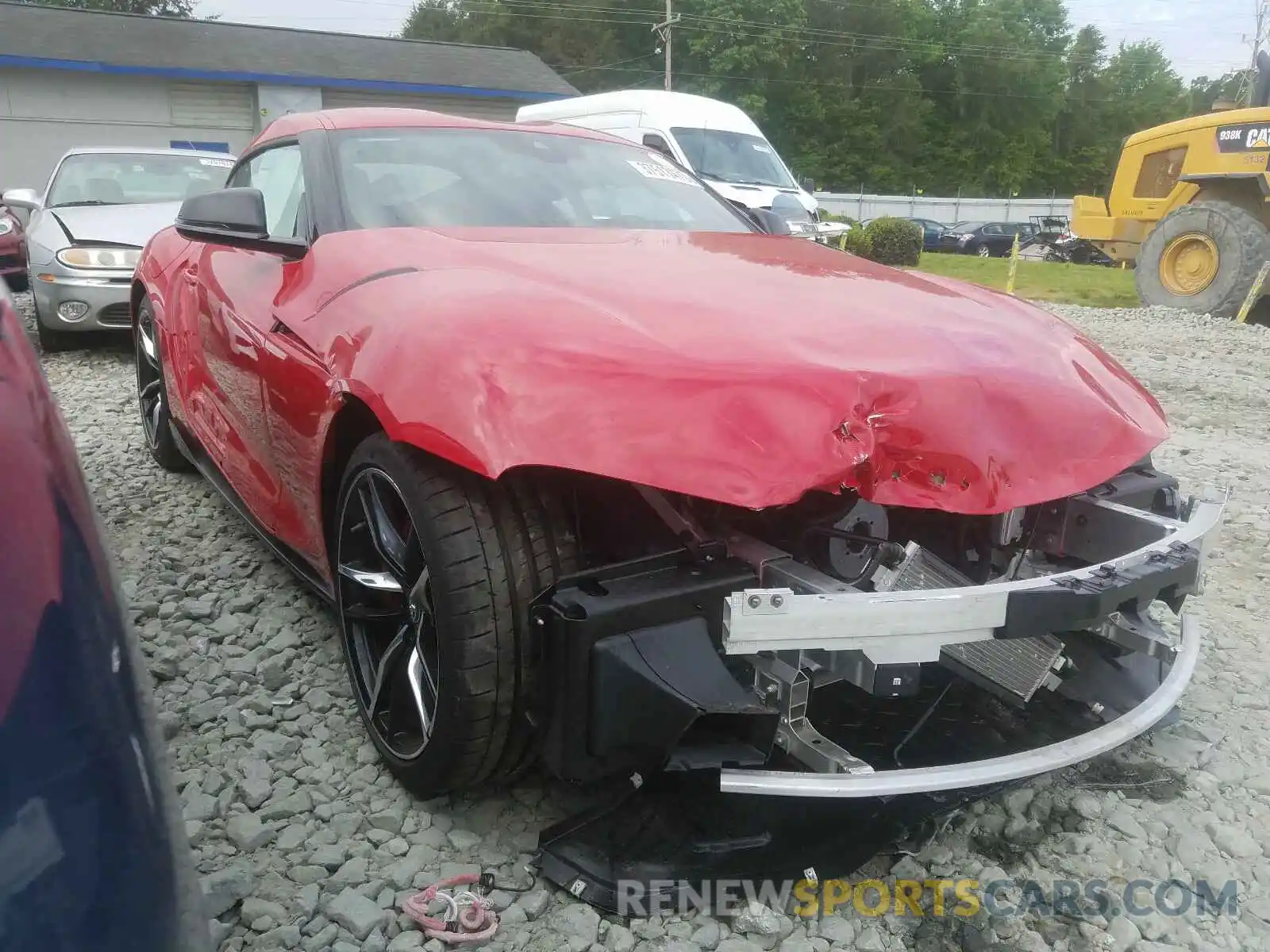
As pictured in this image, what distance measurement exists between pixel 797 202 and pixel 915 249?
6963 mm

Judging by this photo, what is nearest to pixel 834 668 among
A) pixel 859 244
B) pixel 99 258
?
pixel 99 258

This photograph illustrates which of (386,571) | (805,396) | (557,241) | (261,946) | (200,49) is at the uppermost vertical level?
(200,49)

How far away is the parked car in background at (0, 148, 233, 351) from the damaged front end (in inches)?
230

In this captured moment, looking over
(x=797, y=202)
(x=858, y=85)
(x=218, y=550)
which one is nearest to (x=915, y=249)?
(x=797, y=202)

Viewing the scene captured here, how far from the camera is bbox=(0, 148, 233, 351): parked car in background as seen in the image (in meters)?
6.66

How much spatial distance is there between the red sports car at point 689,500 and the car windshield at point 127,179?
5740 mm

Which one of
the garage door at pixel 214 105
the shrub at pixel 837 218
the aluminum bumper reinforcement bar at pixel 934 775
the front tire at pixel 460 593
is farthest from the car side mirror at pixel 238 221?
the garage door at pixel 214 105

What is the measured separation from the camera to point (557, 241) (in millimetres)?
2602

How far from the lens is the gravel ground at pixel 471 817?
186 cm

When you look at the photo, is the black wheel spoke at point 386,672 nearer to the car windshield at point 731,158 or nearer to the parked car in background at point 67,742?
the parked car in background at point 67,742

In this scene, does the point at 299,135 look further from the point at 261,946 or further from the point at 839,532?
the point at 261,946

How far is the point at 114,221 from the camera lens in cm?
697

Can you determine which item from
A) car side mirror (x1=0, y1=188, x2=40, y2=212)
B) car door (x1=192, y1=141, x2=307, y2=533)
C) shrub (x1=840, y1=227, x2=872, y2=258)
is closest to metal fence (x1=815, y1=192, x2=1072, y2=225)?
shrub (x1=840, y1=227, x2=872, y2=258)

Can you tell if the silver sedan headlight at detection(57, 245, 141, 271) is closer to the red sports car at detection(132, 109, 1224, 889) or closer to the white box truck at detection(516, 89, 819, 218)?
the red sports car at detection(132, 109, 1224, 889)
